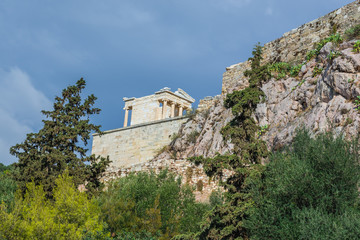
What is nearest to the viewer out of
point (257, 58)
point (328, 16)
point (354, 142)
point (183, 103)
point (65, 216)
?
point (354, 142)

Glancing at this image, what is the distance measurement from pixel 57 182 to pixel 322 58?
49.0ft

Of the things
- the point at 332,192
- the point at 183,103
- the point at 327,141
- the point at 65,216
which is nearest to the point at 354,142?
the point at 327,141

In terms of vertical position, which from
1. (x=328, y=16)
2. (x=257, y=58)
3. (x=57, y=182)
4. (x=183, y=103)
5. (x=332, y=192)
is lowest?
(x=332, y=192)

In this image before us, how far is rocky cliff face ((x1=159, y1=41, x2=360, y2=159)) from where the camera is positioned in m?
18.5

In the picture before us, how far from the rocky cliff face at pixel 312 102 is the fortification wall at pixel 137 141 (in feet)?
27.4

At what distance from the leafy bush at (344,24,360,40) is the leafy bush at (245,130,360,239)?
8223mm

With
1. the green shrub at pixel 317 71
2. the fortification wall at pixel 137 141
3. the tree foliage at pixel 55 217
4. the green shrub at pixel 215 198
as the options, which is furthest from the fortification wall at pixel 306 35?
the tree foliage at pixel 55 217

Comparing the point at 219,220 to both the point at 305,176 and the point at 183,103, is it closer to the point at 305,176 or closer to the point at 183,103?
the point at 305,176

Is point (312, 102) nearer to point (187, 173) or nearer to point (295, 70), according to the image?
point (295, 70)

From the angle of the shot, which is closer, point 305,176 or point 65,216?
point 305,176

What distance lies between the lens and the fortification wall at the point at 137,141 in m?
37.1

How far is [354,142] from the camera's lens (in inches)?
617

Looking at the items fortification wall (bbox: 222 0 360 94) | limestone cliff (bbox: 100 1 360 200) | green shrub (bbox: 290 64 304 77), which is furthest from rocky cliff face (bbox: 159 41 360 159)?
fortification wall (bbox: 222 0 360 94)

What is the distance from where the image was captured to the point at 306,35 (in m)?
26.3
